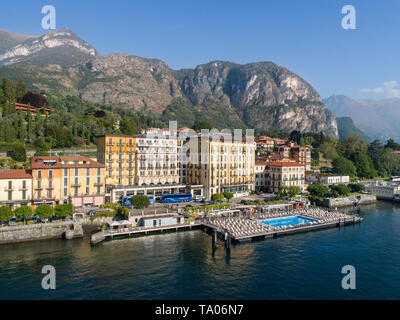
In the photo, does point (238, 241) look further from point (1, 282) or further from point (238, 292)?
point (1, 282)

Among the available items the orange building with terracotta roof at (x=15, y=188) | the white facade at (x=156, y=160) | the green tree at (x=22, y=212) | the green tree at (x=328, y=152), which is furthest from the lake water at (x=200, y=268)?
the green tree at (x=328, y=152)

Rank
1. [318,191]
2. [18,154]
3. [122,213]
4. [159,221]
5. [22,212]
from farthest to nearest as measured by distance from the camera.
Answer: [318,191] < [18,154] < [122,213] < [159,221] < [22,212]

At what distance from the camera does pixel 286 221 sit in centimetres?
6612

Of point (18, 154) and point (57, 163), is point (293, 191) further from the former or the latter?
point (18, 154)

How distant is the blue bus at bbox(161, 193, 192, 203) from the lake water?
18.7m

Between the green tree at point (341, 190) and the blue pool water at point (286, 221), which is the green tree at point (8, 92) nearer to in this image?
the blue pool water at point (286, 221)

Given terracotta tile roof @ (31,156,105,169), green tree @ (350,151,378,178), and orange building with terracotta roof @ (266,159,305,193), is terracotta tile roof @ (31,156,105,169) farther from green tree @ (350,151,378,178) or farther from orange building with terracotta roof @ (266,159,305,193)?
green tree @ (350,151,378,178)

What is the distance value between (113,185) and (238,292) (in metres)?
50.0

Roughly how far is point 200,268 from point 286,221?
3073 centimetres

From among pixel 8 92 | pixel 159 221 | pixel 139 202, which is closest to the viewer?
pixel 159 221

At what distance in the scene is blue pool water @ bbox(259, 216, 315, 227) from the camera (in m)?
63.8

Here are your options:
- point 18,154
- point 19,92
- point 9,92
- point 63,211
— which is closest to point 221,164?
point 63,211

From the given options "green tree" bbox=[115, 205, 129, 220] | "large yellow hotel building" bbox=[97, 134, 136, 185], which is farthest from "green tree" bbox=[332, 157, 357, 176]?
"green tree" bbox=[115, 205, 129, 220]

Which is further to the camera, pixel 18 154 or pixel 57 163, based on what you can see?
pixel 18 154
